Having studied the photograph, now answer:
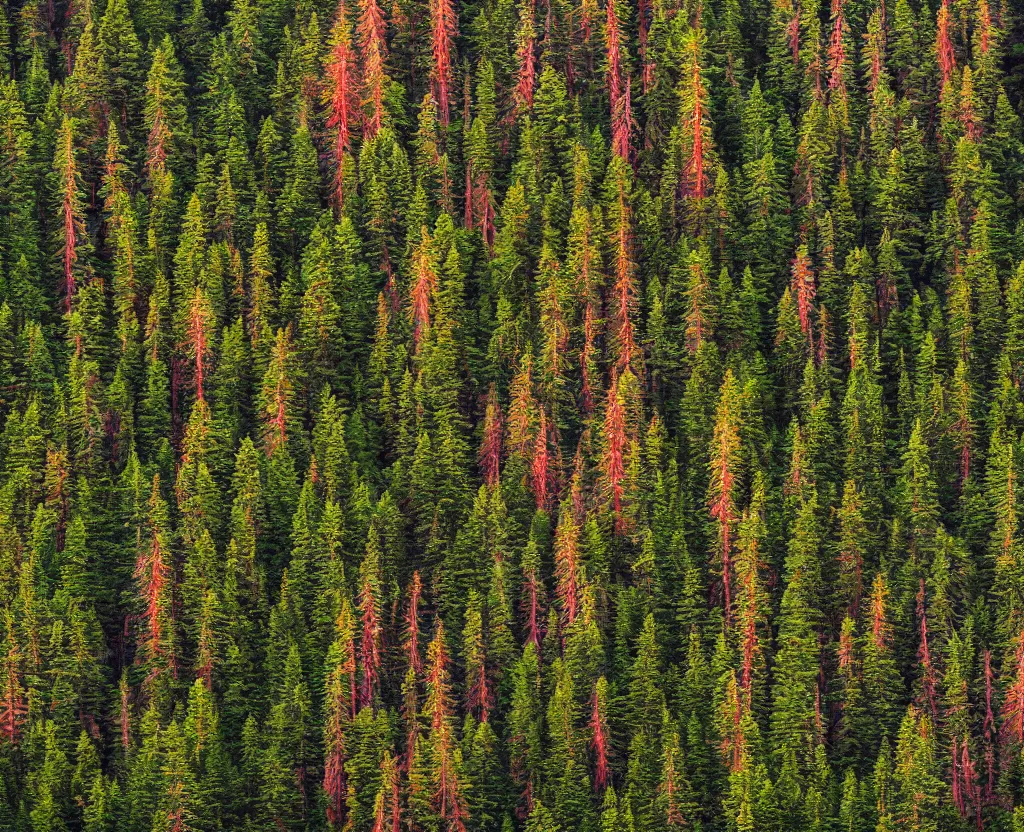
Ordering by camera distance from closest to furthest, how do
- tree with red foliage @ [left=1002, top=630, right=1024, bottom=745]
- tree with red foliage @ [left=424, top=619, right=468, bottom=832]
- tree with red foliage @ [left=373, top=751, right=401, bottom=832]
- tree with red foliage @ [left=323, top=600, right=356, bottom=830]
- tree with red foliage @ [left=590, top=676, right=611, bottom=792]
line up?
tree with red foliage @ [left=373, top=751, right=401, bottom=832]
tree with red foliage @ [left=424, top=619, right=468, bottom=832]
tree with red foliage @ [left=1002, top=630, right=1024, bottom=745]
tree with red foliage @ [left=323, top=600, right=356, bottom=830]
tree with red foliage @ [left=590, top=676, right=611, bottom=792]

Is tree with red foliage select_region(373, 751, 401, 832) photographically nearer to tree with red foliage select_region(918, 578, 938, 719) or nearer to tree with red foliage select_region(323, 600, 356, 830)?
tree with red foliage select_region(323, 600, 356, 830)

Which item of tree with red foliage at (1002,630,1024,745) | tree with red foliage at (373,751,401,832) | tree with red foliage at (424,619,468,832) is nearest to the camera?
tree with red foliage at (373,751,401,832)

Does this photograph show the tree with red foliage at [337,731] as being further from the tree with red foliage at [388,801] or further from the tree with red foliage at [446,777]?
the tree with red foliage at [446,777]

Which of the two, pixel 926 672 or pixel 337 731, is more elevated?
pixel 926 672

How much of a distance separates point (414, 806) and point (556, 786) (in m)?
8.63

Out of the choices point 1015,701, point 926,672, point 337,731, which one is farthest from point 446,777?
point 1015,701

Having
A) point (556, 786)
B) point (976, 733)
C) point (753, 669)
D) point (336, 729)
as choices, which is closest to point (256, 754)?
point (336, 729)

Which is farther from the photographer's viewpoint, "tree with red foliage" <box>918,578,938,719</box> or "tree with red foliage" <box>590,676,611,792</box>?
"tree with red foliage" <box>918,578,938,719</box>

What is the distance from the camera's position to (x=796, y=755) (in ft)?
641

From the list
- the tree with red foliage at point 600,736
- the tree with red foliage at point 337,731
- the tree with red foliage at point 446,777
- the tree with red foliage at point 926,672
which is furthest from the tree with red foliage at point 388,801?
the tree with red foliage at point 926,672

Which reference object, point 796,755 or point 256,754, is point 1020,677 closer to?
point 796,755

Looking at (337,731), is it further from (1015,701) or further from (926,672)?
(1015,701)

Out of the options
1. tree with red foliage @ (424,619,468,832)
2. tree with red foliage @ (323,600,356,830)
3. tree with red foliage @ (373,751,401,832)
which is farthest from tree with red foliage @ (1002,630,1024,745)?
tree with red foliage @ (323,600,356,830)

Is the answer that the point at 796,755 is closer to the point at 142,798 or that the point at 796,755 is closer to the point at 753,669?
the point at 753,669
